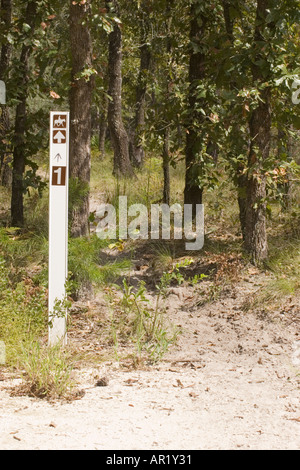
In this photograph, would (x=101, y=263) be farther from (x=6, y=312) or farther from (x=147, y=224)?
(x=6, y=312)

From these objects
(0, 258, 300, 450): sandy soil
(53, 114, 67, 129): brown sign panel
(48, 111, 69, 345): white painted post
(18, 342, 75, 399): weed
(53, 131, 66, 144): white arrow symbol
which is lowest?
(0, 258, 300, 450): sandy soil

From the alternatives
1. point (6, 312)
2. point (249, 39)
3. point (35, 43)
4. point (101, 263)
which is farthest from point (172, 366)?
point (35, 43)

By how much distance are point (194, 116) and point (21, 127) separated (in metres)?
2.42

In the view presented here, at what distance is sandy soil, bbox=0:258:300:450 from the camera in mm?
3982

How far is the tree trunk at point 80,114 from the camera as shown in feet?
23.8

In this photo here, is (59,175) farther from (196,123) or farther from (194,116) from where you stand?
(194,116)

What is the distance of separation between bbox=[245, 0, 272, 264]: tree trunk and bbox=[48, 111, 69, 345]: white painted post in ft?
9.15

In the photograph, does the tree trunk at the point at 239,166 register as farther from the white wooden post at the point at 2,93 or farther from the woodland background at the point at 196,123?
the white wooden post at the point at 2,93

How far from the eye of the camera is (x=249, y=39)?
24.3 ft

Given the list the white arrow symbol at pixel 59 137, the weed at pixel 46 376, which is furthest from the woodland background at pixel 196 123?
the white arrow symbol at pixel 59 137

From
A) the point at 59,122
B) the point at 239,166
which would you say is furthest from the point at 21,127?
the point at 59,122

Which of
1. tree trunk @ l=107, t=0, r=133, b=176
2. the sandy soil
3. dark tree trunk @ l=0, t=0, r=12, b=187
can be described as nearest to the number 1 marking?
the sandy soil

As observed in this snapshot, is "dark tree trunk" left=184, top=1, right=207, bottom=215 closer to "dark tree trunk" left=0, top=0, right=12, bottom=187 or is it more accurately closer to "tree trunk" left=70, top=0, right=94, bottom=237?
"tree trunk" left=70, top=0, right=94, bottom=237

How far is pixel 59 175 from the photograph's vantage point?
5.36m
